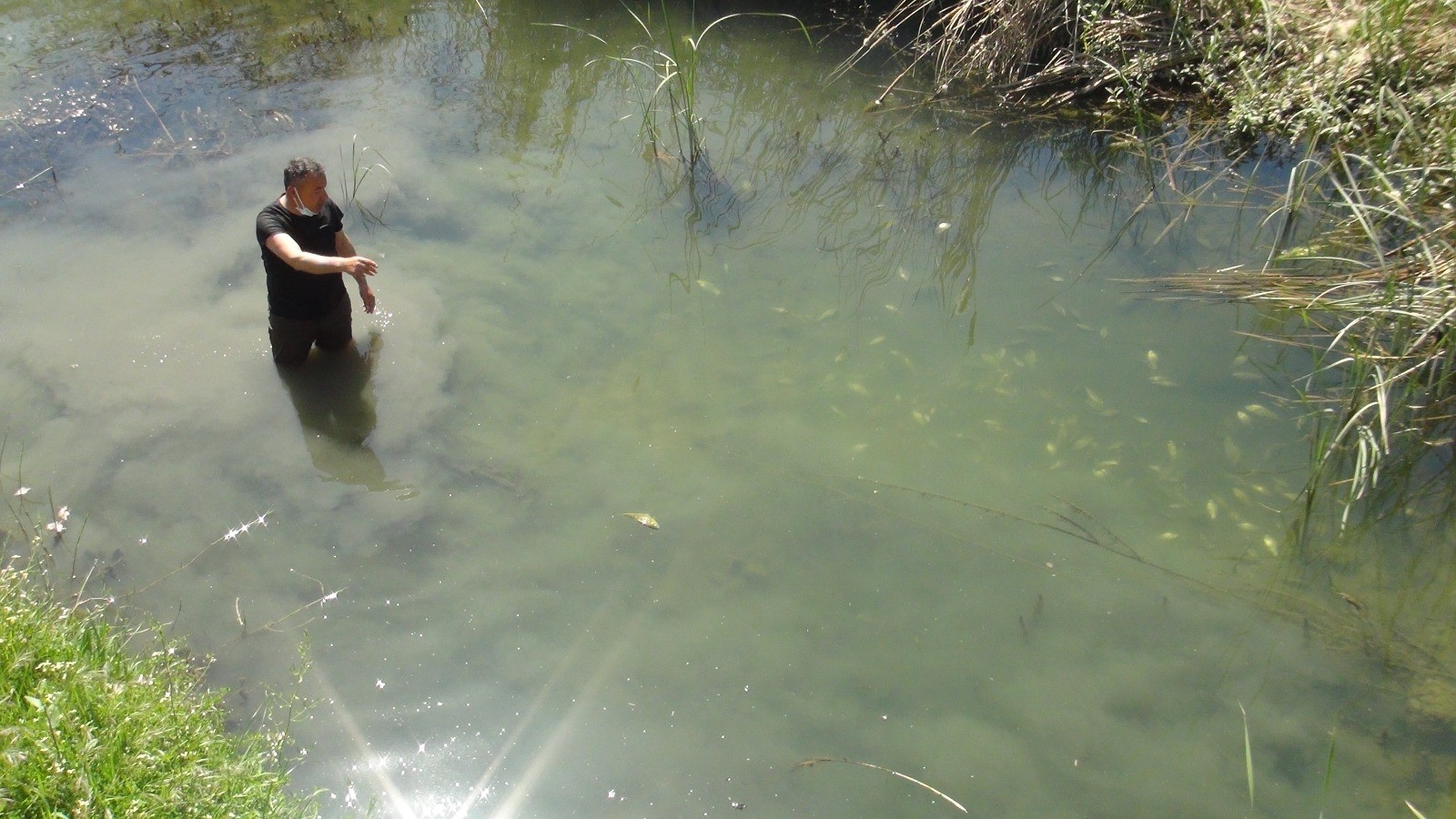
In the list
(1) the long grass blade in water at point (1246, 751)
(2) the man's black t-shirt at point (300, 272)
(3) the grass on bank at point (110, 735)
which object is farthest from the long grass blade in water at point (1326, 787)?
(2) the man's black t-shirt at point (300, 272)

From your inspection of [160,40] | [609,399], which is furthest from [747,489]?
[160,40]

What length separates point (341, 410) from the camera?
4.53 metres

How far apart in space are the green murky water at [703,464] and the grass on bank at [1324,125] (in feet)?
0.91

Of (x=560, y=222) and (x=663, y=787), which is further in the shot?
(x=560, y=222)

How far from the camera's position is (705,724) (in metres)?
3.28

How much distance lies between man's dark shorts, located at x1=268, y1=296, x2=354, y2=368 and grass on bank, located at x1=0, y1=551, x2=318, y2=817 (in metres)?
1.51

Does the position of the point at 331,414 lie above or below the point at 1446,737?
below

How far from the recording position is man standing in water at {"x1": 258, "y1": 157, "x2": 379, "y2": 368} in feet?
12.8

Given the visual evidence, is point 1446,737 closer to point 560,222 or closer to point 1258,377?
point 1258,377

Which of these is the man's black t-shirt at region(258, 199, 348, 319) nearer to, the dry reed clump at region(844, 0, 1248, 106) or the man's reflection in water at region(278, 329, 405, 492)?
the man's reflection in water at region(278, 329, 405, 492)

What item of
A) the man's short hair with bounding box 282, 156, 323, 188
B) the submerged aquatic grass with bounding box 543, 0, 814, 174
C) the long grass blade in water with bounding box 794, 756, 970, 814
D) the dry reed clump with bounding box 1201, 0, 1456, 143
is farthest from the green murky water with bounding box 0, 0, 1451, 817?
the man's short hair with bounding box 282, 156, 323, 188

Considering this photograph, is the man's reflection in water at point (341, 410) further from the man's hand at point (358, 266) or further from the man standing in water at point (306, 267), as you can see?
the man's hand at point (358, 266)

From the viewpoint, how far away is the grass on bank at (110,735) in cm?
249

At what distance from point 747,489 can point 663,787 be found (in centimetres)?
142
